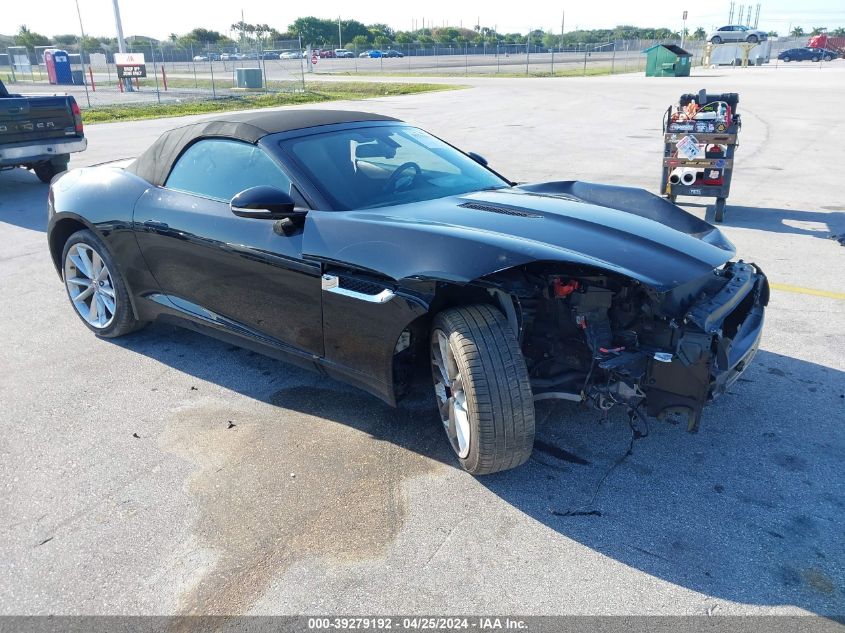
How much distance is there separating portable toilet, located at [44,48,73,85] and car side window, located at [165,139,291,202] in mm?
38436

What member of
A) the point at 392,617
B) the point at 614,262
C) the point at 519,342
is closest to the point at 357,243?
the point at 519,342

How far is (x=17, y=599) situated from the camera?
2.54 m

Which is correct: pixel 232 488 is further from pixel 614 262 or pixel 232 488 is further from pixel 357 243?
pixel 614 262

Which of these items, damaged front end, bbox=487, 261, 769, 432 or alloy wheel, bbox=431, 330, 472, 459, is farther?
alloy wheel, bbox=431, 330, 472, 459

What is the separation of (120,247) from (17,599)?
2468mm

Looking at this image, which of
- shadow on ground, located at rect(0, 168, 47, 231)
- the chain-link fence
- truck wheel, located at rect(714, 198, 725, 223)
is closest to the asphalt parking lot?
truck wheel, located at rect(714, 198, 725, 223)

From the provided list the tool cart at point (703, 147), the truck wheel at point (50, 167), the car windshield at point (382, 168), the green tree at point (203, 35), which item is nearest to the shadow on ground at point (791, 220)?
the tool cart at point (703, 147)

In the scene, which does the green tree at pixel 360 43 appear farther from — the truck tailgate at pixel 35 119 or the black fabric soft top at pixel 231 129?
the black fabric soft top at pixel 231 129

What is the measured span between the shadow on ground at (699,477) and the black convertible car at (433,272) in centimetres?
31

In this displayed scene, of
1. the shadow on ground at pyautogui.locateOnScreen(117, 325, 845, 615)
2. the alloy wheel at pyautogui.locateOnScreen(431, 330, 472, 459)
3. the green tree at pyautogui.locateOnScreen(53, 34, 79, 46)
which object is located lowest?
the shadow on ground at pyautogui.locateOnScreen(117, 325, 845, 615)

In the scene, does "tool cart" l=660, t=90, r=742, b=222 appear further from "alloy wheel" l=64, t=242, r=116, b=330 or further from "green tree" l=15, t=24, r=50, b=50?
"green tree" l=15, t=24, r=50, b=50

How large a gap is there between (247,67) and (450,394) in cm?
4383

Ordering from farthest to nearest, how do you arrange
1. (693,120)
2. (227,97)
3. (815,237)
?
(227,97)
(693,120)
(815,237)

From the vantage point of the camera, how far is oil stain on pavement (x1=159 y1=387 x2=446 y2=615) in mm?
2715
